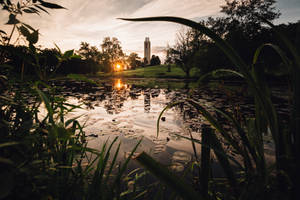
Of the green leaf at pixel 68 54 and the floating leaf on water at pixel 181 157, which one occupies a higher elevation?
the green leaf at pixel 68 54

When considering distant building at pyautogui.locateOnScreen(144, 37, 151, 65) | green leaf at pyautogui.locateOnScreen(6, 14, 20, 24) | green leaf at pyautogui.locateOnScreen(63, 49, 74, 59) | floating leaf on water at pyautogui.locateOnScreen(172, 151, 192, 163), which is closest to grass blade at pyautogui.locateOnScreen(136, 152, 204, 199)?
green leaf at pyautogui.locateOnScreen(63, 49, 74, 59)

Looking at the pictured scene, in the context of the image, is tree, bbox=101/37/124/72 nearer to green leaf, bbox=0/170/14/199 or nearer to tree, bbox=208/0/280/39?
tree, bbox=208/0/280/39

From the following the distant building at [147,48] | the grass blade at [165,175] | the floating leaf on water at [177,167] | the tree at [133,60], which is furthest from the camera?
the distant building at [147,48]

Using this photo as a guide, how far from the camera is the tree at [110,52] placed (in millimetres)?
50825

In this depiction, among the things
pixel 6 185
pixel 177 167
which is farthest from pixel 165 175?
pixel 177 167

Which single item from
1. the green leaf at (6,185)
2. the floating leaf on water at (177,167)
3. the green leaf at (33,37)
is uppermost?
the green leaf at (33,37)

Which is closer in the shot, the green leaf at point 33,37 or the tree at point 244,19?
the green leaf at point 33,37

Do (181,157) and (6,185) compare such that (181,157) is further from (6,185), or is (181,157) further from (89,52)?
(89,52)

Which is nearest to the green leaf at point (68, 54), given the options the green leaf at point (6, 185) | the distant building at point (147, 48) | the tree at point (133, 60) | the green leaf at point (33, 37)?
the green leaf at point (33, 37)

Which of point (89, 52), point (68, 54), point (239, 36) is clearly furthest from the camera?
point (89, 52)

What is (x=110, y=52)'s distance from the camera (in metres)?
53.7

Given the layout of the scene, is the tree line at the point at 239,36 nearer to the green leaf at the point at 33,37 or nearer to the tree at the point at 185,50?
the tree at the point at 185,50

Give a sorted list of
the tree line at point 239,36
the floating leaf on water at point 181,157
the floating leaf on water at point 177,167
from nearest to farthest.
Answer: the floating leaf on water at point 177,167, the floating leaf on water at point 181,157, the tree line at point 239,36

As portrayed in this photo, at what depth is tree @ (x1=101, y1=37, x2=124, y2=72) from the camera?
5083cm
